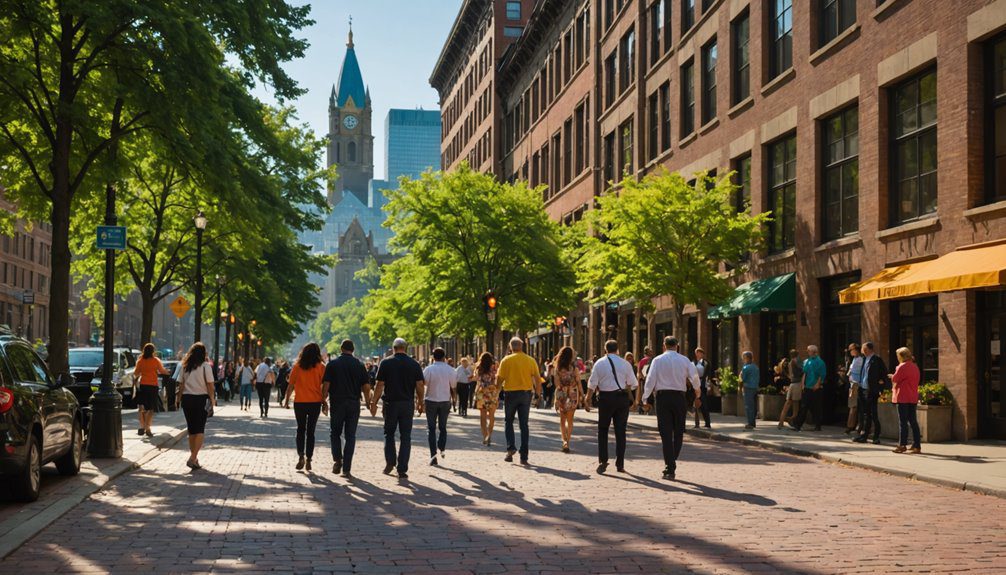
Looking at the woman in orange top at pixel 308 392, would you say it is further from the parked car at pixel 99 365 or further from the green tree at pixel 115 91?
the parked car at pixel 99 365

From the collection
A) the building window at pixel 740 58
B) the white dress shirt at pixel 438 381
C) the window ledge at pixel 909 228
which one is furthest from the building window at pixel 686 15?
the white dress shirt at pixel 438 381

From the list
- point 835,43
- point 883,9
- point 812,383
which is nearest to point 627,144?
point 835,43

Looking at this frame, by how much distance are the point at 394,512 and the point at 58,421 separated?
177 inches

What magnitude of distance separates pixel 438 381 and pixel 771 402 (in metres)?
13.8

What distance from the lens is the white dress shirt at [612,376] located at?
16172mm

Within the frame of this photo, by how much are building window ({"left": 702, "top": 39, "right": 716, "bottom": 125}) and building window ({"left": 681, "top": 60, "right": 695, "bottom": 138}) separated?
1332 mm

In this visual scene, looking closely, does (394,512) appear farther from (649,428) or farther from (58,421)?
(649,428)

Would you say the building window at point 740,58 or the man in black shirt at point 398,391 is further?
the building window at point 740,58

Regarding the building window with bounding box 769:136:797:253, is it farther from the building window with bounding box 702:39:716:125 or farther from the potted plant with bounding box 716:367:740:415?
the building window with bounding box 702:39:716:125

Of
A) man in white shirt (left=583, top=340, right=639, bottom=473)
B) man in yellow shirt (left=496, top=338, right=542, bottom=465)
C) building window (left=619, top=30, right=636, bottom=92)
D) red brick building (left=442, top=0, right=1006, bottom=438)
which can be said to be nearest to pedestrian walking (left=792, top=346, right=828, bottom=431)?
red brick building (left=442, top=0, right=1006, bottom=438)

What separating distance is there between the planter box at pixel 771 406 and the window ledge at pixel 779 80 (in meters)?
7.87

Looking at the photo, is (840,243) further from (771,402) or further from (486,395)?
(486,395)

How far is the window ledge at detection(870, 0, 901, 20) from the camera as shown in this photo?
79.0 ft

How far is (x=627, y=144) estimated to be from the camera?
45375 millimetres
